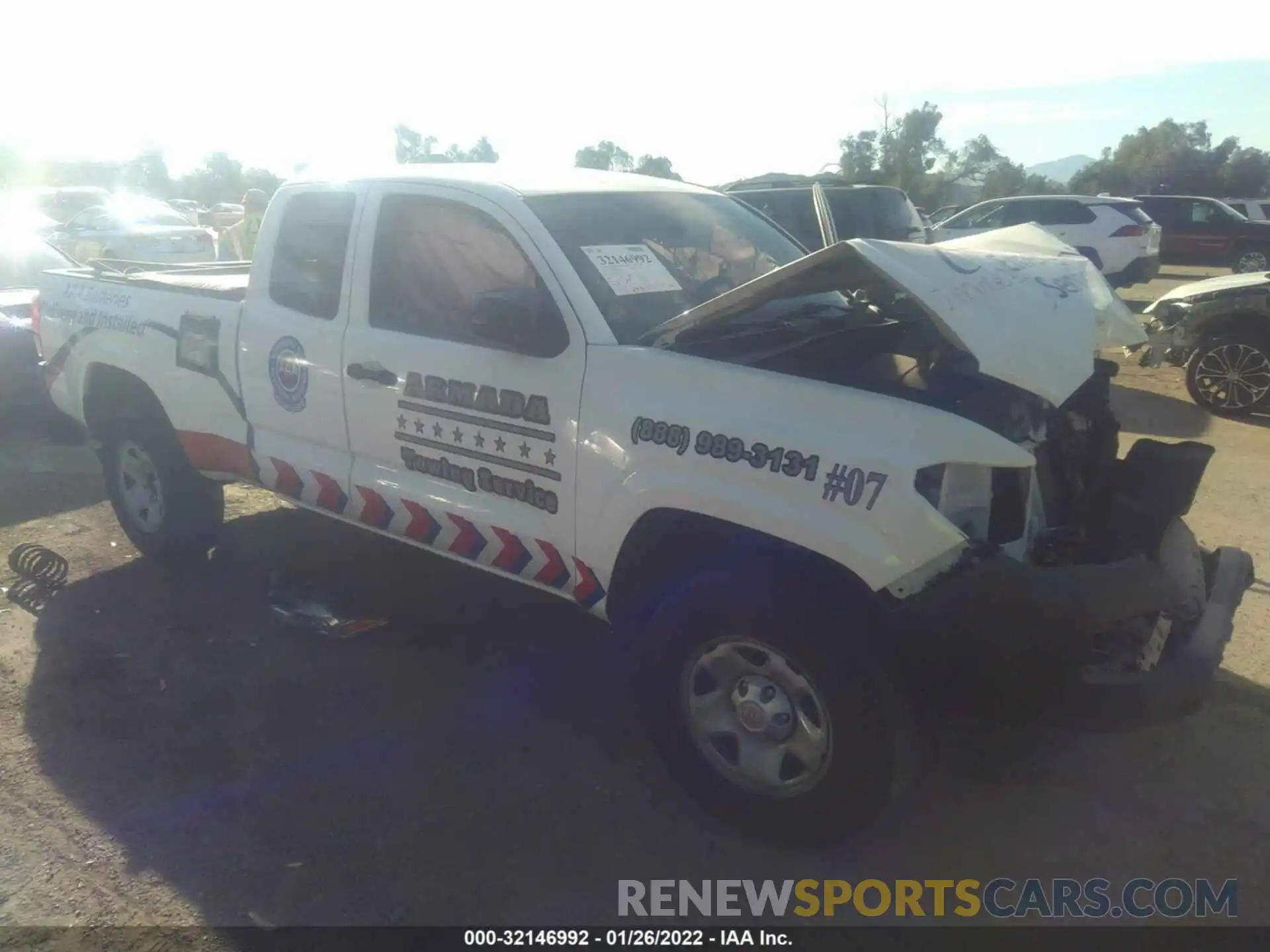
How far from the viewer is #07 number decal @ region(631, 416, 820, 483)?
2.78m

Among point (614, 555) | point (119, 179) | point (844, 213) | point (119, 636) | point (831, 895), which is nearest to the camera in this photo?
point (831, 895)

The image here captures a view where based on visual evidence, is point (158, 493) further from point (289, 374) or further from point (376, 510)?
point (376, 510)

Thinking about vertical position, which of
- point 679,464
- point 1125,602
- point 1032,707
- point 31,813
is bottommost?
point 31,813

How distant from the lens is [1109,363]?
12.6ft

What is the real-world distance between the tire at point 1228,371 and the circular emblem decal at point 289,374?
744 centimetres

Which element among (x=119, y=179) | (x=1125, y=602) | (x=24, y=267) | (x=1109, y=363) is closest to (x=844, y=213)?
(x=1109, y=363)

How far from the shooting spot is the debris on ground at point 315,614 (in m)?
4.40

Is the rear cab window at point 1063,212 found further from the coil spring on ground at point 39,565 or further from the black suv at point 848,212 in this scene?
the coil spring on ground at point 39,565

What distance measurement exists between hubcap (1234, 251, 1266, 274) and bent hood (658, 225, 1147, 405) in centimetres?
2068

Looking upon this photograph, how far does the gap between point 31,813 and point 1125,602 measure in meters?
3.37

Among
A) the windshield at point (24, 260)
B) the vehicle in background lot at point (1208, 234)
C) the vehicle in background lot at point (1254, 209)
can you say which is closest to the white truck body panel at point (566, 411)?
the windshield at point (24, 260)

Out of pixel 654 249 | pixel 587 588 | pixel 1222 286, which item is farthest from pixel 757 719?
pixel 1222 286

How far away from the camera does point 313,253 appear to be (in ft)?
14.0

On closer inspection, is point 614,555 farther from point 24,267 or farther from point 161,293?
point 24,267
